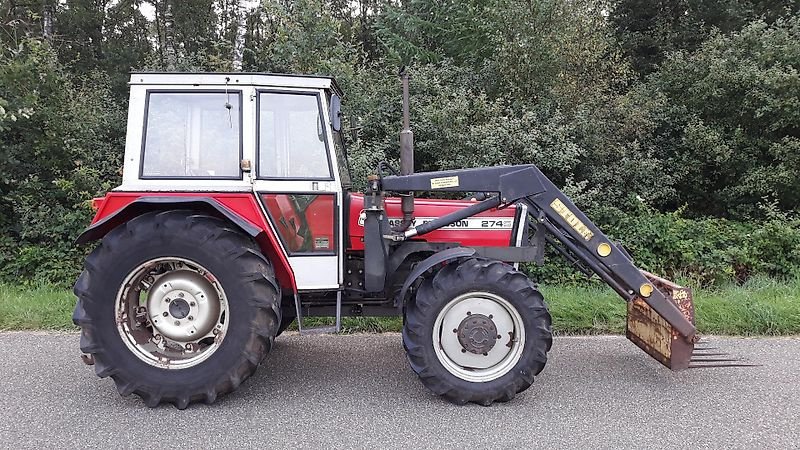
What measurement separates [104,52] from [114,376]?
14.2 metres

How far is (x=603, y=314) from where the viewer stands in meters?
5.48

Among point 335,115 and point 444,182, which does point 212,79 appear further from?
point 444,182

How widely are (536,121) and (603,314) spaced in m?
3.57

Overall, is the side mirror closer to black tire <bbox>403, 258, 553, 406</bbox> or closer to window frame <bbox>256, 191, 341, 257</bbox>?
window frame <bbox>256, 191, 341, 257</bbox>

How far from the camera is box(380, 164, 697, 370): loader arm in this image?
404 centimetres

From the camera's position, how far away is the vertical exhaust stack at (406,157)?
152 inches

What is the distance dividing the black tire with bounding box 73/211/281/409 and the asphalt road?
17 cm

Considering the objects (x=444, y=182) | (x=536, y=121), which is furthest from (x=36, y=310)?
(x=536, y=121)

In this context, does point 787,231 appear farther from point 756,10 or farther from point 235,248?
point 756,10

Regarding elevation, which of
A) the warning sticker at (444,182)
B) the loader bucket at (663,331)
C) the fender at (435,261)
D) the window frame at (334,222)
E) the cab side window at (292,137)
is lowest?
the loader bucket at (663,331)

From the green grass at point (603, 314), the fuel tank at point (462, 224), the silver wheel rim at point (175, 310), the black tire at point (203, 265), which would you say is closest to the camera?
the black tire at point (203, 265)

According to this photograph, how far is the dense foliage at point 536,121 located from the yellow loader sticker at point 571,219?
305 centimetres

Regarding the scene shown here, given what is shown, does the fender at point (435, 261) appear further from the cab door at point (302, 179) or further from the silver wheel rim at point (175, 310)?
the silver wheel rim at point (175, 310)

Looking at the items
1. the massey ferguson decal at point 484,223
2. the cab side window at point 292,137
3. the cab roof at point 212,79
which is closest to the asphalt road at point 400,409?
the massey ferguson decal at point 484,223
